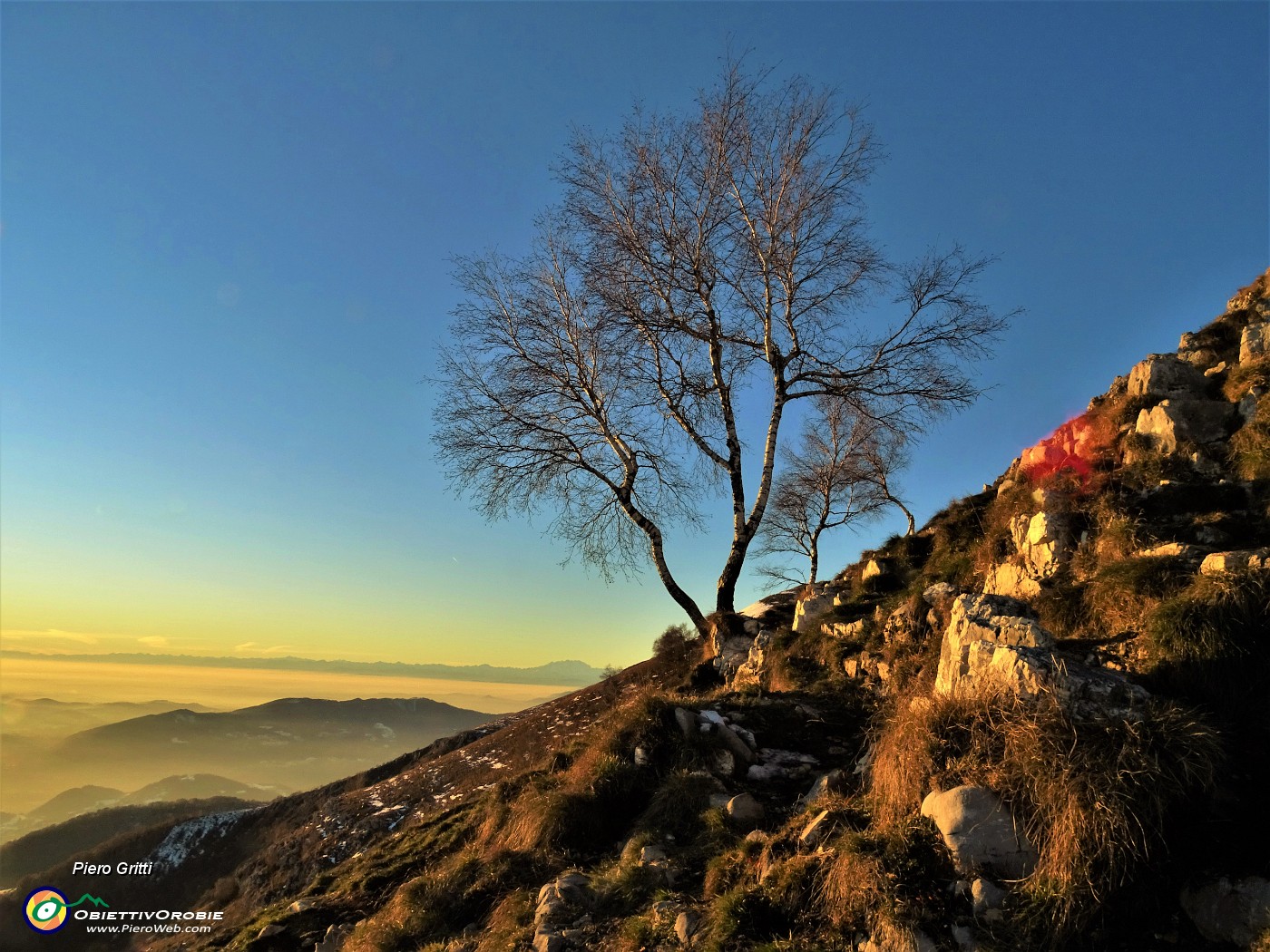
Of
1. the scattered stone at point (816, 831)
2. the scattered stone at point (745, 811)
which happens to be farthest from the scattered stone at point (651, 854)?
the scattered stone at point (816, 831)

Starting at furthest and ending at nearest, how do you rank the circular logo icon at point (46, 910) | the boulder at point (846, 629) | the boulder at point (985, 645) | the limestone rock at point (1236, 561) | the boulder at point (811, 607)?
the circular logo icon at point (46, 910) → the boulder at point (811, 607) → the boulder at point (846, 629) → the limestone rock at point (1236, 561) → the boulder at point (985, 645)

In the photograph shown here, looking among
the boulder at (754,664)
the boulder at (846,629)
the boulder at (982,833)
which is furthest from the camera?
A: the boulder at (754,664)

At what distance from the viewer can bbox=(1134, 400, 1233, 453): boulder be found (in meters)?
8.16

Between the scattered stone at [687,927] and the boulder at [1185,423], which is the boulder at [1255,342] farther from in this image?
the scattered stone at [687,927]

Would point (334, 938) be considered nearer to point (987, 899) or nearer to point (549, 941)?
point (549, 941)

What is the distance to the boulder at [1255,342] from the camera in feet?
→ 28.8

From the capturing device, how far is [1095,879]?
382 centimetres

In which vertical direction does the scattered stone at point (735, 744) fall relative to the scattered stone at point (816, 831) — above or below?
above

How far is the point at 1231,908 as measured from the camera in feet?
11.5

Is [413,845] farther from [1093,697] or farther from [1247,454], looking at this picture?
[1247,454]

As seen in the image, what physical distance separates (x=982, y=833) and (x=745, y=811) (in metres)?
2.30

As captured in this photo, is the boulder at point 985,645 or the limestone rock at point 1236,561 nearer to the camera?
the boulder at point 985,645
